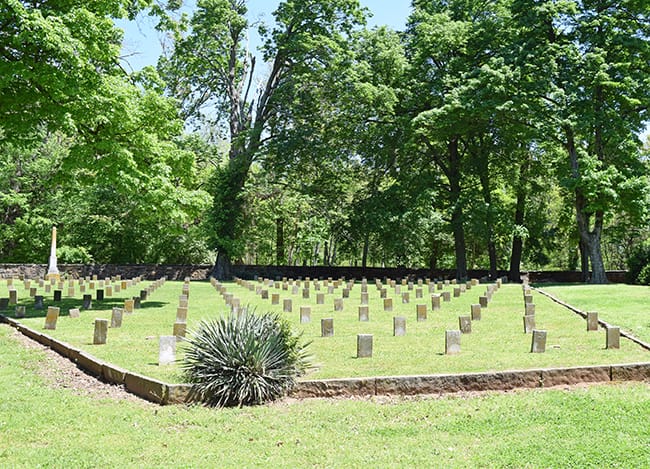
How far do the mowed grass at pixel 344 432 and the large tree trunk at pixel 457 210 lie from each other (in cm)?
2714

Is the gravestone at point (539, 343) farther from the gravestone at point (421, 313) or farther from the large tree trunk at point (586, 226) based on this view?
the large tree trunk at point (586, 226)

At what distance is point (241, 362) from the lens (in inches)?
287

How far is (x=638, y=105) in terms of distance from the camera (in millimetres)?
29516

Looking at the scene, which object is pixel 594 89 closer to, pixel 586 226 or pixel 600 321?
pixel 586 226

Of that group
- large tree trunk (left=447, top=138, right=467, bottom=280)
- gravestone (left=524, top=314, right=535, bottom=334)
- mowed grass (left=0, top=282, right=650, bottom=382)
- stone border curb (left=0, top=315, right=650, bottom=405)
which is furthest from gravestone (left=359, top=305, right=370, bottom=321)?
Answer: large tree trunk (left=447, top=138, right=467, bottom=280)

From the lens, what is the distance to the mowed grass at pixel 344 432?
17.5ft

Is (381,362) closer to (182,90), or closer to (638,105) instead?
(638,105)

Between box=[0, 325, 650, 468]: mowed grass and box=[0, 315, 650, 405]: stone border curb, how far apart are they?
0.20 meters

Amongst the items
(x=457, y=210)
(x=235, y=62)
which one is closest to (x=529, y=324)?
(x=457, y=210)

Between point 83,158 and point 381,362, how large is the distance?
11404 millimetres

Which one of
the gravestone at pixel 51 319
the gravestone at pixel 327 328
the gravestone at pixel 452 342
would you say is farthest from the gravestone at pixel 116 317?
the gravestone at pixel 452 342

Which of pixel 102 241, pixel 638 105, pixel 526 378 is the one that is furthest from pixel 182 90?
pixel 526 378

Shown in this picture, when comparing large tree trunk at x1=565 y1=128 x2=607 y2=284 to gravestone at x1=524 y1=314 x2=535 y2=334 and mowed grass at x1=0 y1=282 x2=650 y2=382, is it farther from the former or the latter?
gravestone at x1=524 y1=314 x2=535 y2=334

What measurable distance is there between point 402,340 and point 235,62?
3136 centimetres
